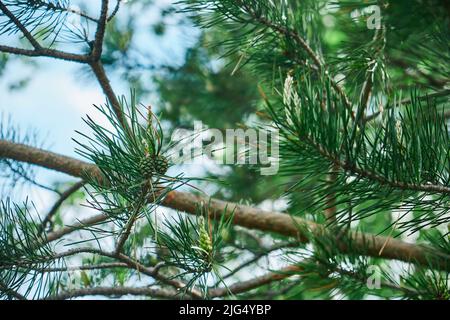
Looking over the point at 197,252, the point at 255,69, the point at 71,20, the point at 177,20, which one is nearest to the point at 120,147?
the point at 197,252

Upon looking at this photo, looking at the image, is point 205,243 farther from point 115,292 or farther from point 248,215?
point 248,215

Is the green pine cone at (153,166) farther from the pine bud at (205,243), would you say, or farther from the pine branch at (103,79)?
the pine branch at (103,79)

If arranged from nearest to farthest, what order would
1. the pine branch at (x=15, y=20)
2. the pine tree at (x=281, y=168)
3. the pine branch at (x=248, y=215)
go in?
the pine tree at (x=281, y=168), the pine branch at (x=15, y=20), the pine branch at (x=248, y=215)

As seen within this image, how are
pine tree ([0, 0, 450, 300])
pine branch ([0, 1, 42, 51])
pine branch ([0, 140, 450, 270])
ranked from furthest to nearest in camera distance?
1. pine branch ([0, 140, 450, 270])
2. pine branch ([0, 1, 42, 51])
3. pine tree ([0, 0, 450, 300])

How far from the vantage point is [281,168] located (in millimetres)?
682

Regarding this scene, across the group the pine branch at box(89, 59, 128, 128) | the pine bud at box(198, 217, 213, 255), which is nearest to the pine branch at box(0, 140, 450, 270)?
the pine branch at box(89, 59, 128, 128)

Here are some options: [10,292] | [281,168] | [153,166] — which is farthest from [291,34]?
[10,292]

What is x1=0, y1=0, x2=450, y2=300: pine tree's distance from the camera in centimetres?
58

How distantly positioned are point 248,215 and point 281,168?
0.39m

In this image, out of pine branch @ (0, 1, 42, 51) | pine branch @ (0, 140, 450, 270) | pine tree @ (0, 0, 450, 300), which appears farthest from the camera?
pine branch @ (0, 140, 450, 270)

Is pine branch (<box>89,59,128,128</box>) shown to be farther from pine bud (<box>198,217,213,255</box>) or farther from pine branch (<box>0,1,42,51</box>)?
pine bud (<box>198,217,213,255</box>)

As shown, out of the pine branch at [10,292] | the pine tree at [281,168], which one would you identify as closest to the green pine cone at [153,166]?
the pine tree at [281,168]

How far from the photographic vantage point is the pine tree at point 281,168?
584 mm
